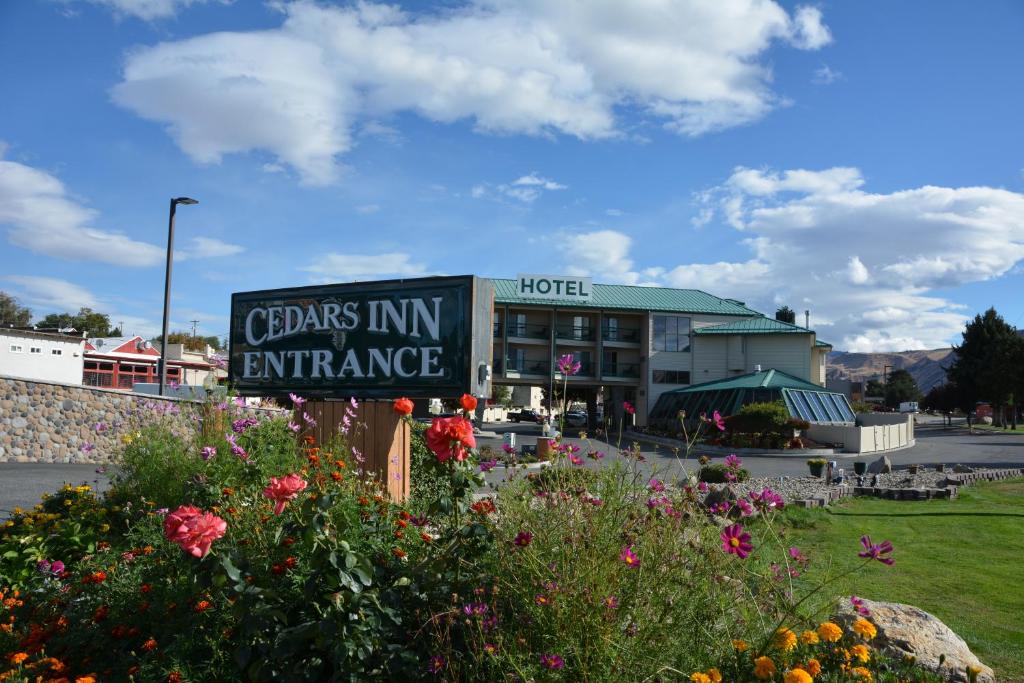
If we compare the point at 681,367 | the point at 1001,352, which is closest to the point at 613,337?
the point at 681,367

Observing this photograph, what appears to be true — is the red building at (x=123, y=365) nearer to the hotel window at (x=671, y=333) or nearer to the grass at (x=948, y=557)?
the hotel window at (x=671, y=333)

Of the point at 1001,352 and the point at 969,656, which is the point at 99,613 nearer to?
the point at 969,656

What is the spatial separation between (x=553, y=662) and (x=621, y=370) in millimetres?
42711

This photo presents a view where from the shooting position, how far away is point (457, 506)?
376 cm

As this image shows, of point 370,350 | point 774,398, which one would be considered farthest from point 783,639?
point 774,398

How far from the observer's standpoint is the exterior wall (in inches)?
1426

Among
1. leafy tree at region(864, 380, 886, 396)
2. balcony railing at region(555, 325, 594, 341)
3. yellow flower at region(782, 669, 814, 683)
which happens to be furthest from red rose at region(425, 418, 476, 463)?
leafy tree at region(864, 380, 886, 396)

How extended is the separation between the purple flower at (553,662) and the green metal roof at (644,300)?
38625mm

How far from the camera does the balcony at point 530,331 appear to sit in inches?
1720

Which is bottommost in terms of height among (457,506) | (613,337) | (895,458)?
(895,458)

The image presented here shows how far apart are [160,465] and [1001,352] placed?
63.1m

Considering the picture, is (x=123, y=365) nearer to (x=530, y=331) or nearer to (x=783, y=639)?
(x=530, y=331)

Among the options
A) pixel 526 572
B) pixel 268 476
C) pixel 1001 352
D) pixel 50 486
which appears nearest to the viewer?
pixel 526 572

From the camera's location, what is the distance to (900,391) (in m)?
90.8
